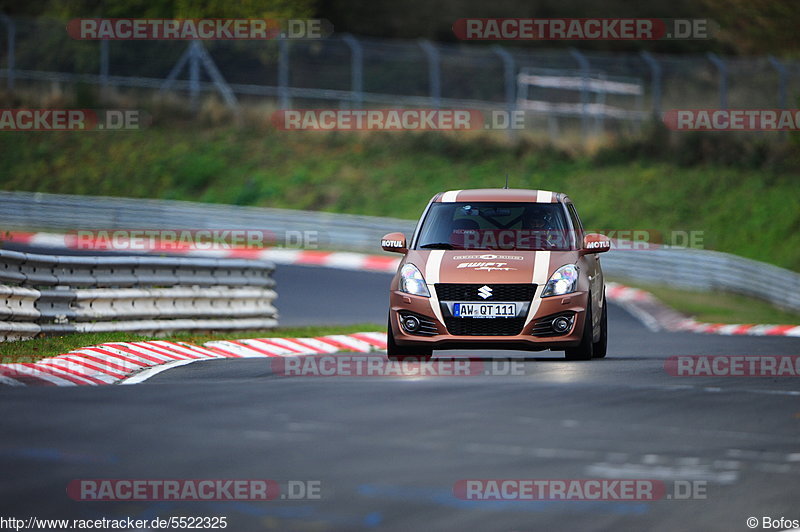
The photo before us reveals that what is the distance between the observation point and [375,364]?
44.2ft

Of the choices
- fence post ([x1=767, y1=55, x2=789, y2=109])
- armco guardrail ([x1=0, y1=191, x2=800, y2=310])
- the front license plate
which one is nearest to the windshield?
the front license plate

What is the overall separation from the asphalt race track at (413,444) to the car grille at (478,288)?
5.19 feet

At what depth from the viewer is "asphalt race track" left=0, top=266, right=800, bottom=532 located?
255 inches

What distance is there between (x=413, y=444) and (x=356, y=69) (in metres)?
35.1

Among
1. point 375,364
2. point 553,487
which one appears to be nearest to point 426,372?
point 375,364

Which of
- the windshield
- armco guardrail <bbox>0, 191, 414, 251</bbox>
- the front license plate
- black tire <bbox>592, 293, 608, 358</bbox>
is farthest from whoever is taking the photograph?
armco guardrail <bbox>0, 191, 414, 251</bbox>

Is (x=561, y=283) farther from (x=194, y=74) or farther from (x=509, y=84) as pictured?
(x=194, y=74)

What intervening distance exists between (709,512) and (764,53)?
4640 cm

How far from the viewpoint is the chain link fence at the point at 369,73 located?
1581 inches

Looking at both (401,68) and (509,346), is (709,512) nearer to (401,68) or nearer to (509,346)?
(509,346)

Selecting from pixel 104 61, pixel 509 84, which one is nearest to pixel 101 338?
pixel 509 84

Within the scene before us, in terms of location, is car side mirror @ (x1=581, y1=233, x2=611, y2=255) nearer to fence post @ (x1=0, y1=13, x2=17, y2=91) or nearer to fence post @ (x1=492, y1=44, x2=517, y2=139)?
fence post @ (x1=492, y1=44, x2=517, y2=139)

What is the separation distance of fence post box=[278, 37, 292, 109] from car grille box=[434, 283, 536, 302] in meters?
30.6

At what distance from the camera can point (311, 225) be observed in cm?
3759
